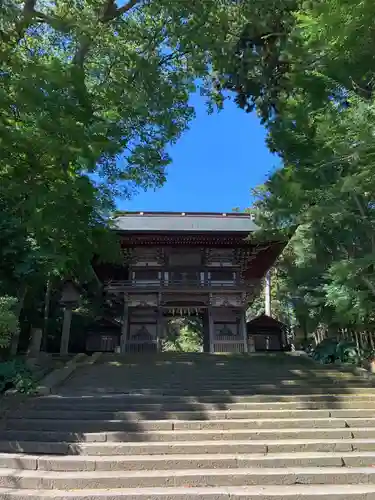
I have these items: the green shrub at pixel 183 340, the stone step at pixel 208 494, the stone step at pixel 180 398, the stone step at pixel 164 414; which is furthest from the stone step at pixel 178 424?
the green shrub at pixel 183 340

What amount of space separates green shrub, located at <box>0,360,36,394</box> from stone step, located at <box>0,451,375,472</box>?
2.27 meters

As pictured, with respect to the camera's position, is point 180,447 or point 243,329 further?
point 243,329

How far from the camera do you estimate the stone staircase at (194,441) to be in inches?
159

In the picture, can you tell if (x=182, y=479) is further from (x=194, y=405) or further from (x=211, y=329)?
(x=211, y=329)

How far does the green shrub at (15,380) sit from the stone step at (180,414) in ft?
2.28

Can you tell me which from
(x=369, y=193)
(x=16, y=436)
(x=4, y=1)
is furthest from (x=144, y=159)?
(x=16, y=436)

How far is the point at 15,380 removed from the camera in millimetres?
6938

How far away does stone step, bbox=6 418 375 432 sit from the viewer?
5.50 meters

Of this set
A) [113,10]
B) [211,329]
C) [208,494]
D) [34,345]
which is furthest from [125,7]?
[211,329]

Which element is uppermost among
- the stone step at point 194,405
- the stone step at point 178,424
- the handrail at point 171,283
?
the handrail at point 171,283

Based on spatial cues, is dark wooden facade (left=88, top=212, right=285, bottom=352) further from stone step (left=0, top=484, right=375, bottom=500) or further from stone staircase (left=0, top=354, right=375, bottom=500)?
stone step (left=0, top=484, right=375, bottom=500)

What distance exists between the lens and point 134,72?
9.61m

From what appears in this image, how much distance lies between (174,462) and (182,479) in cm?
39

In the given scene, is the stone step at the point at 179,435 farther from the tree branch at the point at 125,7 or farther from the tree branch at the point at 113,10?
the tree branch at the point at 125,7
